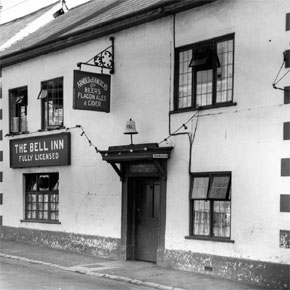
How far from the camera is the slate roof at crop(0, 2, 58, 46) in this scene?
21.8 meters

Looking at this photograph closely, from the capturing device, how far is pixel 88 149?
49.5ft

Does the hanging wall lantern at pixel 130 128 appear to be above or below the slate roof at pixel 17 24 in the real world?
below

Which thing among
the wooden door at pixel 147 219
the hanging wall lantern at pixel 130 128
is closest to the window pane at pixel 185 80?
the hanging wall lantern at pixel 130 128

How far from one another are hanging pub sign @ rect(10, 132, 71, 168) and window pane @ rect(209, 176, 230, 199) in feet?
18.0

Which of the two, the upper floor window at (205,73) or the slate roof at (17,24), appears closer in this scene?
the upper floor window at (205,73)

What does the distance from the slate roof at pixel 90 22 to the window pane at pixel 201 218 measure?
14.8 feet

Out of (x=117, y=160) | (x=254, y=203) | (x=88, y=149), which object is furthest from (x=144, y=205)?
(x=254, y=203)

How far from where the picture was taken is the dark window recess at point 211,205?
11500 mm

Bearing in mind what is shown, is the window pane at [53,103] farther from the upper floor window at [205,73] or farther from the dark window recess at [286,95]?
the dark window recess at [286,95]

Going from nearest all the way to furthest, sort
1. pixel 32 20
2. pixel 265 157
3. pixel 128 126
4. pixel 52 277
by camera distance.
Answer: pixel 265 157, pixel 52 277, pixel 128 126, pixel 32 20

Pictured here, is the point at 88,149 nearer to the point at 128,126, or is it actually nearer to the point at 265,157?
the point at 128,126

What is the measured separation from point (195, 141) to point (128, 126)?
1.89 meters

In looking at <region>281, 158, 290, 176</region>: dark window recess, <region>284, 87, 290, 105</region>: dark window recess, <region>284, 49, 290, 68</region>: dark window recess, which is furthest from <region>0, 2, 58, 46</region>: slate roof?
<region>281, 158, 290, 176</region>: dark window recess

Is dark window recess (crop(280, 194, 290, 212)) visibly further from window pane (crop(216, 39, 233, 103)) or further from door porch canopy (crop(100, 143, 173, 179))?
door porch canopy (crop(100, 143, 173, 179))
